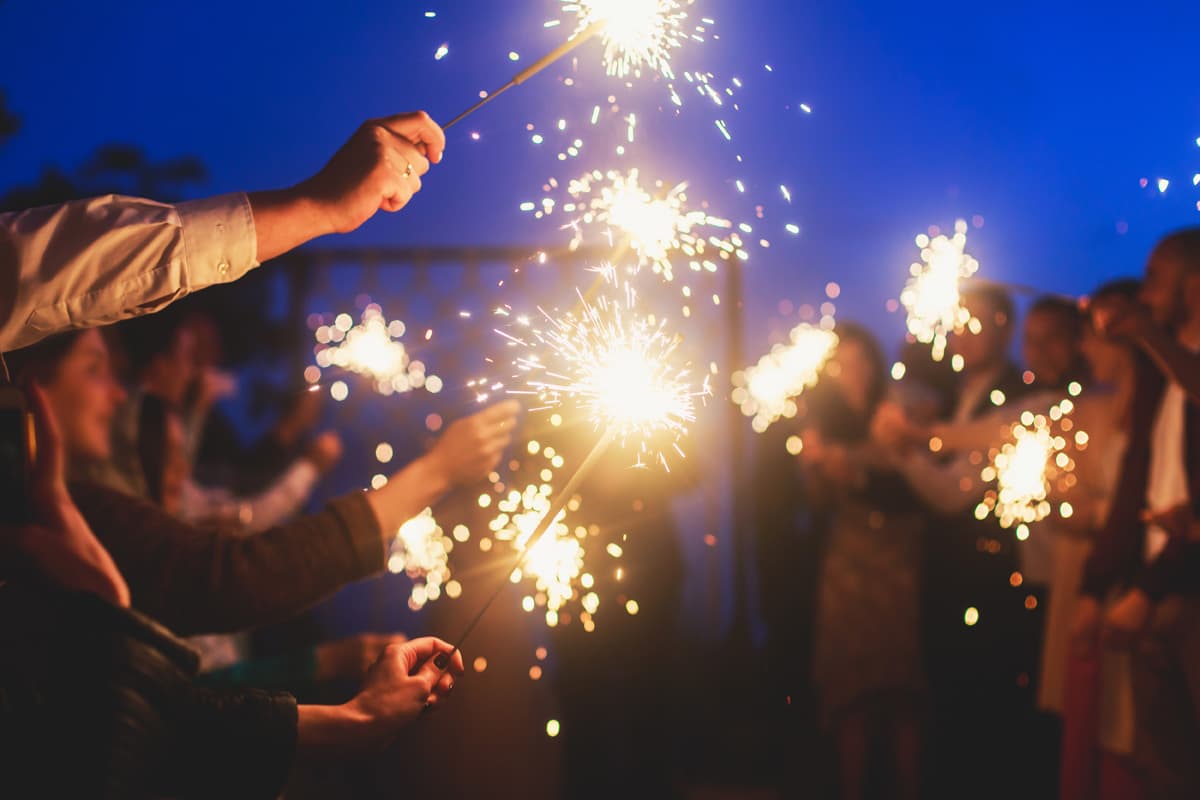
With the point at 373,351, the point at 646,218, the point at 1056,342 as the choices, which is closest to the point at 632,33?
the point at 646,218

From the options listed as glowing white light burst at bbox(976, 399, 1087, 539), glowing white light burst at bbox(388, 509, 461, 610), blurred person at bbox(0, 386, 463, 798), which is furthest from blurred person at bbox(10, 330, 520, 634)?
glowing white light burst at bbox(976, 399, 1087, 539)

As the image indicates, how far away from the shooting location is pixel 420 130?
142 cm

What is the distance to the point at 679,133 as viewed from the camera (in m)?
2.13

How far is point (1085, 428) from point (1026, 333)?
505 mm

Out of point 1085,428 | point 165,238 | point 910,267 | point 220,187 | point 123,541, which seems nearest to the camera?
point 165,238

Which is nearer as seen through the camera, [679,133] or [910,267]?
[679,133]

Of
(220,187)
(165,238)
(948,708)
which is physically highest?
(220,187)

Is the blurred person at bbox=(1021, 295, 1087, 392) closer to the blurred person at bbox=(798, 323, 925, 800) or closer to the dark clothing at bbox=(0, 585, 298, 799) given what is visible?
the blurred person at bbox=(798, 323, 925, 800)

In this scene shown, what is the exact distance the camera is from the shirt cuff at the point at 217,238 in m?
1.20

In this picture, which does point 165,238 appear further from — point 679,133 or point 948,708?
point 948,708

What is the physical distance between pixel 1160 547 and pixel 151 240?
2334 mm

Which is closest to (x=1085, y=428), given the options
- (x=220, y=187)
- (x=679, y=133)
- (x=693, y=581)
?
(x=679, y=133)

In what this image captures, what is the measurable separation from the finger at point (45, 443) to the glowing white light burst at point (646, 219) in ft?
3.83

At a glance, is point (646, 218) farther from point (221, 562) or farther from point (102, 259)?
point (102, 259)
